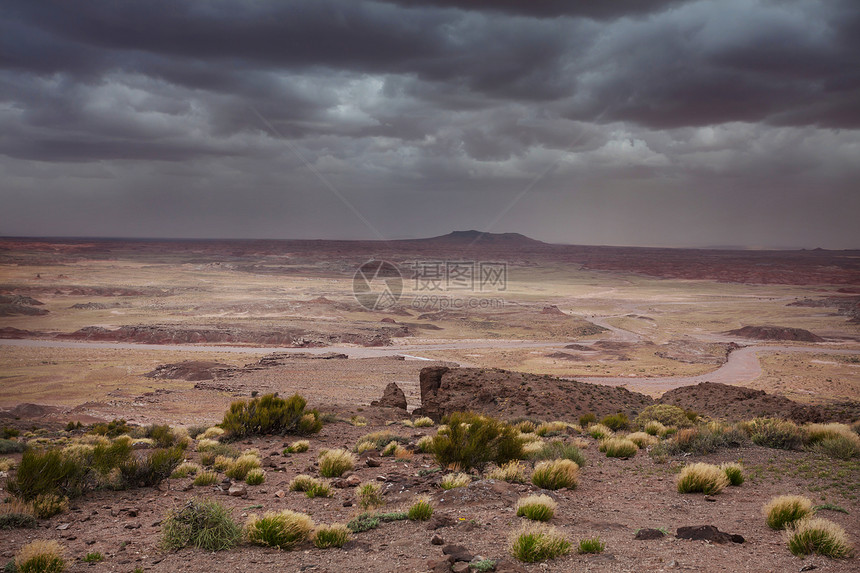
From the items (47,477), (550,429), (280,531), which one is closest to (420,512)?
(280,531)

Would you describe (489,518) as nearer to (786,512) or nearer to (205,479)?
(786,512)

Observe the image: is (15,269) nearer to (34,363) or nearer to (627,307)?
(34,363)

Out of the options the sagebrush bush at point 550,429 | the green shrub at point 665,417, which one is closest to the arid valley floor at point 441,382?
the sagebrush bush at point 550,429

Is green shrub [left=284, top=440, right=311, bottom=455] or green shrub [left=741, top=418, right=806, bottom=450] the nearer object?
green shrub [left=741, top=418, right=806, bottom=450]

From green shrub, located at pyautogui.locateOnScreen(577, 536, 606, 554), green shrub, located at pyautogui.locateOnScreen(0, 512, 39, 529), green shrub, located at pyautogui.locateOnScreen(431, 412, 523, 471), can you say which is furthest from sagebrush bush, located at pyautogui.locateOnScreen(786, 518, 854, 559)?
green shrub, located at pyautogui.locateOnScreen(0, 512, 39, 529)

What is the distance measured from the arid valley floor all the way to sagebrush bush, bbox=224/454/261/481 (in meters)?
0.53

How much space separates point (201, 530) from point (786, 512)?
7.41 metres

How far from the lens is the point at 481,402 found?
2192 centimetres

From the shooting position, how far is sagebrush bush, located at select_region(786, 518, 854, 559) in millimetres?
5254

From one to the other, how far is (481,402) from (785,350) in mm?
53870

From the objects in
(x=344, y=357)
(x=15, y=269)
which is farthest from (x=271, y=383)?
(x=15, y=269)

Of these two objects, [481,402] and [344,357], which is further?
[344,357]

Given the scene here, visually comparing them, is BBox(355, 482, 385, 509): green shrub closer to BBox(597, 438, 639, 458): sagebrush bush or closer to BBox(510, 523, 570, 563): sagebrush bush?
BBox(510, 523, 570, 563): sagebrush bush

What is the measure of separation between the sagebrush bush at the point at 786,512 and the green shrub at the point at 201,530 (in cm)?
681
